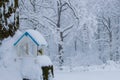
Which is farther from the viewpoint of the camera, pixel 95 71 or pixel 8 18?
pixel 95 71

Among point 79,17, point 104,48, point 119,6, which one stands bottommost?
point 104,48

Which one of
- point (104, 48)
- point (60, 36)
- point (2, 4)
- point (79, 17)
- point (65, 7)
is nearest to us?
point (2, 4)

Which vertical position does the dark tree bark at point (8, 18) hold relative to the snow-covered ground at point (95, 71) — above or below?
above

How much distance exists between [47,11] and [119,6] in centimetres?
1006

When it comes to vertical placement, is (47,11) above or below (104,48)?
above

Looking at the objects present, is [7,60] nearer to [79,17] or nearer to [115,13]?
[79,17]

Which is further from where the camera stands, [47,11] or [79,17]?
[47,11]

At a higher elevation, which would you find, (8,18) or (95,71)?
(8,18)

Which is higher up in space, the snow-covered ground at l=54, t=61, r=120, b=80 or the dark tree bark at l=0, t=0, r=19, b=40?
the dark tree bark at l=0, t=0, r=19, b=40

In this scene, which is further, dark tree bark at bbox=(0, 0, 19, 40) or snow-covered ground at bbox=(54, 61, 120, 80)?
snow-covered ground at bbox=(54, 61, 120, 80)

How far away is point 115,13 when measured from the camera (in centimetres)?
2900

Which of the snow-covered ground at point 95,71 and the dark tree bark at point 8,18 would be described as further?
the snow-covered ground at point 95,71

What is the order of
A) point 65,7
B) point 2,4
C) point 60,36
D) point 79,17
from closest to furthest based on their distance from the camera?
point 2,4, point 79,17, point 60,36, point 65,7

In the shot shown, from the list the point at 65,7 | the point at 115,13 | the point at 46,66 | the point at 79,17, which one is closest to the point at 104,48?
the point at 115,13
